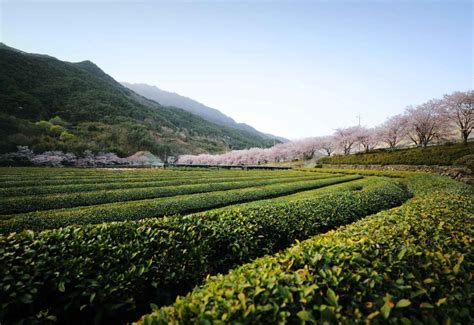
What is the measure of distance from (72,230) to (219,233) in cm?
260

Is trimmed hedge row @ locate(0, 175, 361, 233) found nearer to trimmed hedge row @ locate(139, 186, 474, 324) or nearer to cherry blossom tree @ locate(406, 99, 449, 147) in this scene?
trimmed hedge row @ locate(139, 186, 474, 324)

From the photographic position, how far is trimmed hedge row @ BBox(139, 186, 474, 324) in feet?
5.58

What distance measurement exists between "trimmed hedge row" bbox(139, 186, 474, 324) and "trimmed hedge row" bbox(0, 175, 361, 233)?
8228 millimetres

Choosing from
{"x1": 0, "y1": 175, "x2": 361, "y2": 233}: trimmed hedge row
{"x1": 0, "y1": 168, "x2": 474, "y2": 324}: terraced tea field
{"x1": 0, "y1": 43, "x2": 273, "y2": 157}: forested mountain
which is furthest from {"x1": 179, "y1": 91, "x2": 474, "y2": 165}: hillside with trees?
{"x1": 0, "y1": 43, "x2": 273, "y2": 157}: forested mountain

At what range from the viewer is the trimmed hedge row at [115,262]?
261 centimetres

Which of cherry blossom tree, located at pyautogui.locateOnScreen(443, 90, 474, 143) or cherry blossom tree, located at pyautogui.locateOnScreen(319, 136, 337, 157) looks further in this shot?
cherry blossom tree, located at pyautogui.locateOnScreen(319, 136, 337, 157)

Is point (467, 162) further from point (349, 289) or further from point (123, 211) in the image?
point (123, 211)

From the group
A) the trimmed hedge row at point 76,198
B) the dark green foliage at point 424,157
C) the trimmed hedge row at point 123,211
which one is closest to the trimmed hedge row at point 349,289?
the trimmed hedge row at point 123,211

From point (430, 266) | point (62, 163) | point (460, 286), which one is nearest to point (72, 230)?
point (430, 266)

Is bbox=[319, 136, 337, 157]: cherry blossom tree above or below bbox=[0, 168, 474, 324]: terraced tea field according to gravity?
above

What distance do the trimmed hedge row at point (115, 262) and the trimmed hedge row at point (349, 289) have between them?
131 cm

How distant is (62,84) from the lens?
104 meters

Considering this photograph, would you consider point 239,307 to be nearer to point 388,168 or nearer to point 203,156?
point 388,168

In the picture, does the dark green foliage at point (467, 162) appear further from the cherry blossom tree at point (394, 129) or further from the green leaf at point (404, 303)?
the green leaf at point (404, 303)
